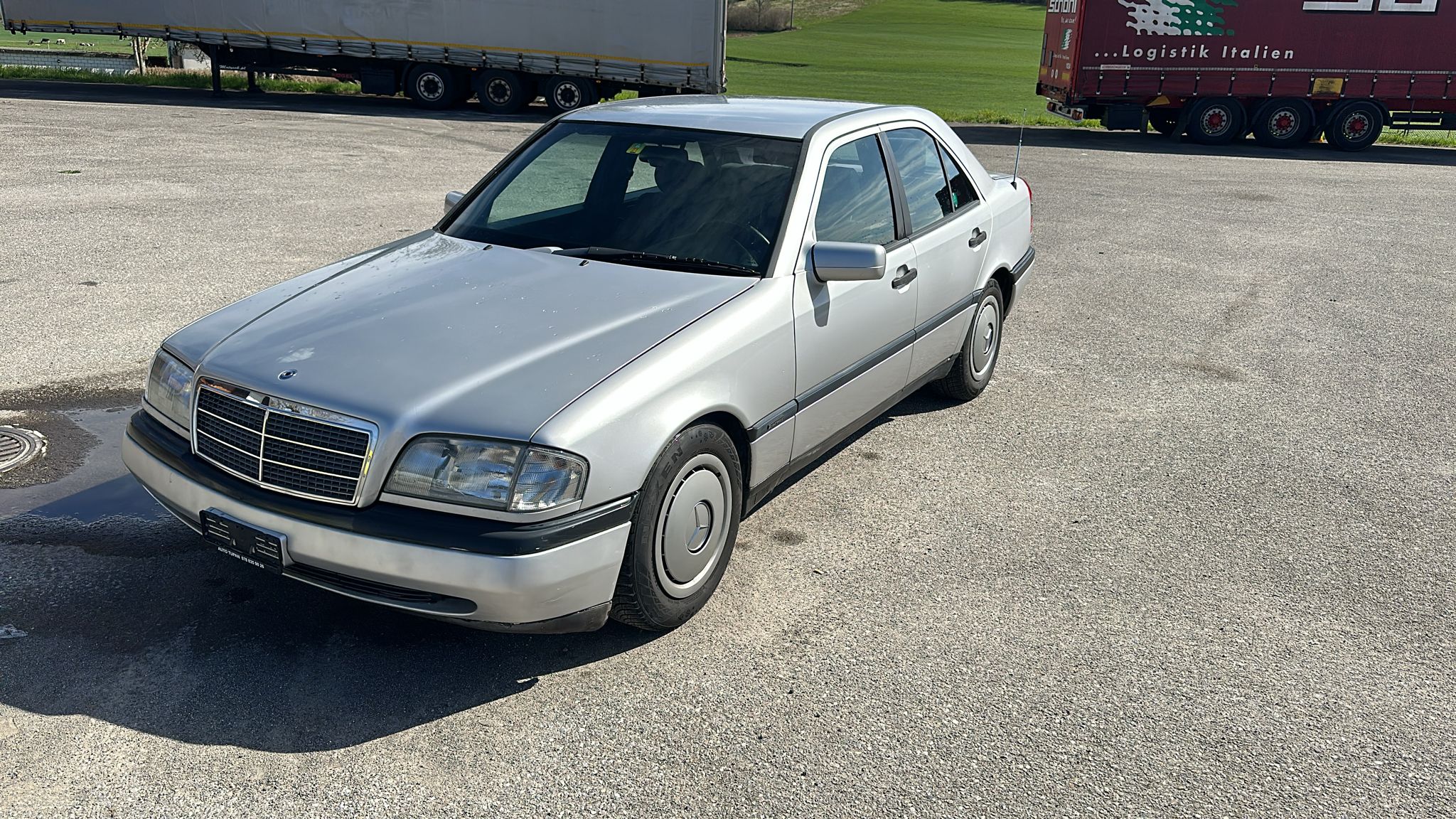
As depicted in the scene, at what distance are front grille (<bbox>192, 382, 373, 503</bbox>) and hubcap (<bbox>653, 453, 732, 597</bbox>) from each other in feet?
3.11

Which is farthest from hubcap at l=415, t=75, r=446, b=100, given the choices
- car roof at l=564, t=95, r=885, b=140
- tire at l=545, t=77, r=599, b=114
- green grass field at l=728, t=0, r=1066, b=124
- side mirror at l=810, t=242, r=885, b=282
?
side mirror at l=810, t=242, r=885, b=282

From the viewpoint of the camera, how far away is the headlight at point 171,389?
11.7 feet

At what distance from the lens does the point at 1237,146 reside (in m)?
21.8

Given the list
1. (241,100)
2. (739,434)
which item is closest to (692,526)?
(739,434)

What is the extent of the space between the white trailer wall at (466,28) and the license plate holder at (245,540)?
1975cm

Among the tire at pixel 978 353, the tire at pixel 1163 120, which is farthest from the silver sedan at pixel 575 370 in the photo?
the tire at pixel 1163 120

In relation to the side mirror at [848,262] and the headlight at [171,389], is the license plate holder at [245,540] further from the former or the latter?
the side mirror at [848,262]

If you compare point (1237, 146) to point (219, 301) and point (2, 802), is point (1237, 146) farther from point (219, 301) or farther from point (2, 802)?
point (2, 802)

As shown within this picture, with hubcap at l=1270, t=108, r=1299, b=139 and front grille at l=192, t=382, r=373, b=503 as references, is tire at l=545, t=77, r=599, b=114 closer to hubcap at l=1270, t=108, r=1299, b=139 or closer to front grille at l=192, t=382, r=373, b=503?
hubcap at l=1270, t=108, r=1299, b=139

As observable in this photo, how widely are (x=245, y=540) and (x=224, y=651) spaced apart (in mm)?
441

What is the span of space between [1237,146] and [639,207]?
20760mm

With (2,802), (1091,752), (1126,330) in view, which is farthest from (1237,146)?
(2,802)

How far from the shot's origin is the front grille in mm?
3156

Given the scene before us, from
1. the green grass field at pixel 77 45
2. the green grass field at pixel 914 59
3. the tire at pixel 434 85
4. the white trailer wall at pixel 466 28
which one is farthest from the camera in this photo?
the green grass field at pixel 77 45
